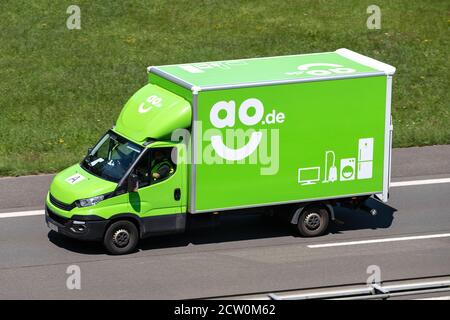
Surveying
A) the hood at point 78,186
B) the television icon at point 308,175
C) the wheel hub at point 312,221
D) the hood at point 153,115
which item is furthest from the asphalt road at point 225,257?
the hood at point 153,115

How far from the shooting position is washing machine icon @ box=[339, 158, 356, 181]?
18.1 meters

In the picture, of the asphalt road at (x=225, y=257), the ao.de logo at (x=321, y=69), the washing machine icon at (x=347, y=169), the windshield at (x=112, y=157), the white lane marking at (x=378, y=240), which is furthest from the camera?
the white lane marking at (x=378, y=240)

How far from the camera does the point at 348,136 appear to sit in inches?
709

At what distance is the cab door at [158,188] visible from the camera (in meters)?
17.2

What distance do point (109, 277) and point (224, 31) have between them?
1453cm

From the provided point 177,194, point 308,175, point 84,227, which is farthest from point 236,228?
point 84,227

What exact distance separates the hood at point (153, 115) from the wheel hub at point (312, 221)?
294 centimetres

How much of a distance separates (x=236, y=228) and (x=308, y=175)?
1.90m

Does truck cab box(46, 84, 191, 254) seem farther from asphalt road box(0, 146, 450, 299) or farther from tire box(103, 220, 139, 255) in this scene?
asphalt road box(0, 146, 450, 299)

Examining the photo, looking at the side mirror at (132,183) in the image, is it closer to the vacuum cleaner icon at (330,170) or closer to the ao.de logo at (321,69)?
the ao.de logo at (321,69)

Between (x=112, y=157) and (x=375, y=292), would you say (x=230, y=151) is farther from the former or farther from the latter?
(x=375, y=292)

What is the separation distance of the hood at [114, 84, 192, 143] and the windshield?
0.51 feet

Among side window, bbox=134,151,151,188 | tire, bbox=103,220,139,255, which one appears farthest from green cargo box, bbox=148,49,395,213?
tire, bbox=103,220,139,255

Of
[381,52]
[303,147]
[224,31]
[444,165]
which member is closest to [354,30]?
[381,52]
